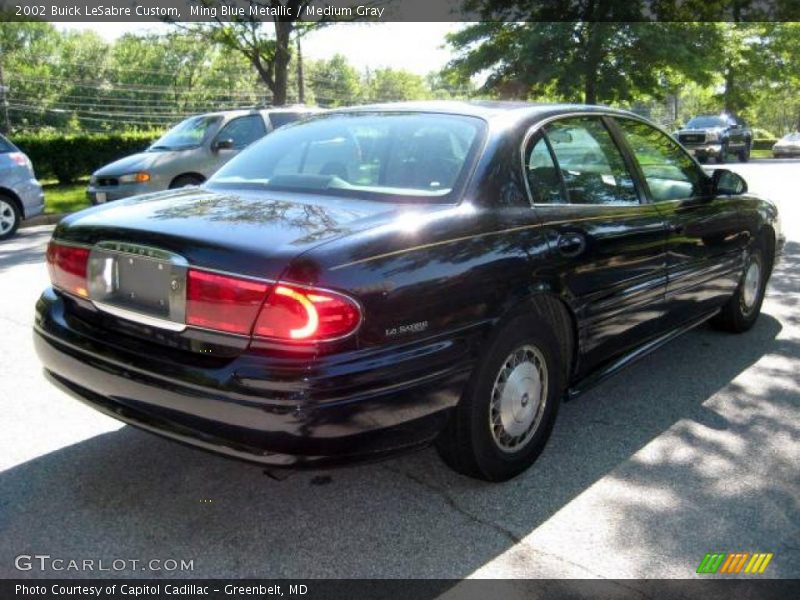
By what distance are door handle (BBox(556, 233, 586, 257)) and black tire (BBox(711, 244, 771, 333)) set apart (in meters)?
2.26

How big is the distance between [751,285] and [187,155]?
8207mm

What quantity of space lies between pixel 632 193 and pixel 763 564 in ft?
6.64

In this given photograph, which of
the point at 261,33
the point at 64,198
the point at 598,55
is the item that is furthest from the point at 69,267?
the point at 598,55

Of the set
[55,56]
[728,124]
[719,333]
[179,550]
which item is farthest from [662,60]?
[55,56]

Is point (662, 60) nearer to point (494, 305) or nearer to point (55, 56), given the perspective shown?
point (494, 305)

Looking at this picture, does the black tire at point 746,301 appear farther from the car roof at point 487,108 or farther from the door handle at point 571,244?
the door handle at point 571,244

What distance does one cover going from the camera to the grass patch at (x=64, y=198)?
1334 cm

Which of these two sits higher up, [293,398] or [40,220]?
[293,398]

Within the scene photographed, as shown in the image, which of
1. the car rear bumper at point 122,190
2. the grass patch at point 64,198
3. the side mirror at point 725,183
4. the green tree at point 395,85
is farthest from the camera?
the green tree at point 395,85

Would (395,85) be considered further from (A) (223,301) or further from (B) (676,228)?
(A) (223,301)

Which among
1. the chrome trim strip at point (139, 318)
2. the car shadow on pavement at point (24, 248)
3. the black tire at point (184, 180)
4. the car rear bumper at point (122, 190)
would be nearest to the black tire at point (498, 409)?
the chrome trim strip at point (139, 318)

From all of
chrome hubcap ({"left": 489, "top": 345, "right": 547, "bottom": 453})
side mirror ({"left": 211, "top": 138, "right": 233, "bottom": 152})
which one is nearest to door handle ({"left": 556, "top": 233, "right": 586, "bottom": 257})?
chrome hubcap ({"left": 489, "top": 345, "right": 547, "bottom": 453})

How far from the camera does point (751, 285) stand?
5473 millimetres

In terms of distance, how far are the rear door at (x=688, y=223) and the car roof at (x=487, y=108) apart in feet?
1.60
